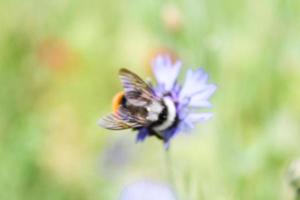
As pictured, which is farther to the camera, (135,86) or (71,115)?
(71,115)

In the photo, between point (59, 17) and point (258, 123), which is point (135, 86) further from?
point (59, 17)

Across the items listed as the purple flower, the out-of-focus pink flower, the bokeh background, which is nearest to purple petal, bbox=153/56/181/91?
the purple flower

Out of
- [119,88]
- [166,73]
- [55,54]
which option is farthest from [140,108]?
[119,88]

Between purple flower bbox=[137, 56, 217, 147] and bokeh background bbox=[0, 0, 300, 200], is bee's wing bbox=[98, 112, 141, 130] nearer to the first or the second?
purple flower bbox=[137, 56, 217, 147]

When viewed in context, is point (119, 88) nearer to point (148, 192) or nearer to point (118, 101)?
point (148, 192)

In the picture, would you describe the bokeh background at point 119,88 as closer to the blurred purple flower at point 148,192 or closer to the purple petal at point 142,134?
the blurred purple flower at point 148,192

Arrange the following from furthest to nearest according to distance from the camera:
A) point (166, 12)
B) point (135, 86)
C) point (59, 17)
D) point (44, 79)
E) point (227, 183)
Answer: point (59, 17) → point (44, 79) → point (166, 12) → point (227, 183) → point (135, 86)

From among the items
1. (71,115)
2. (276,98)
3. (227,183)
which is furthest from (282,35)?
(71,115)
